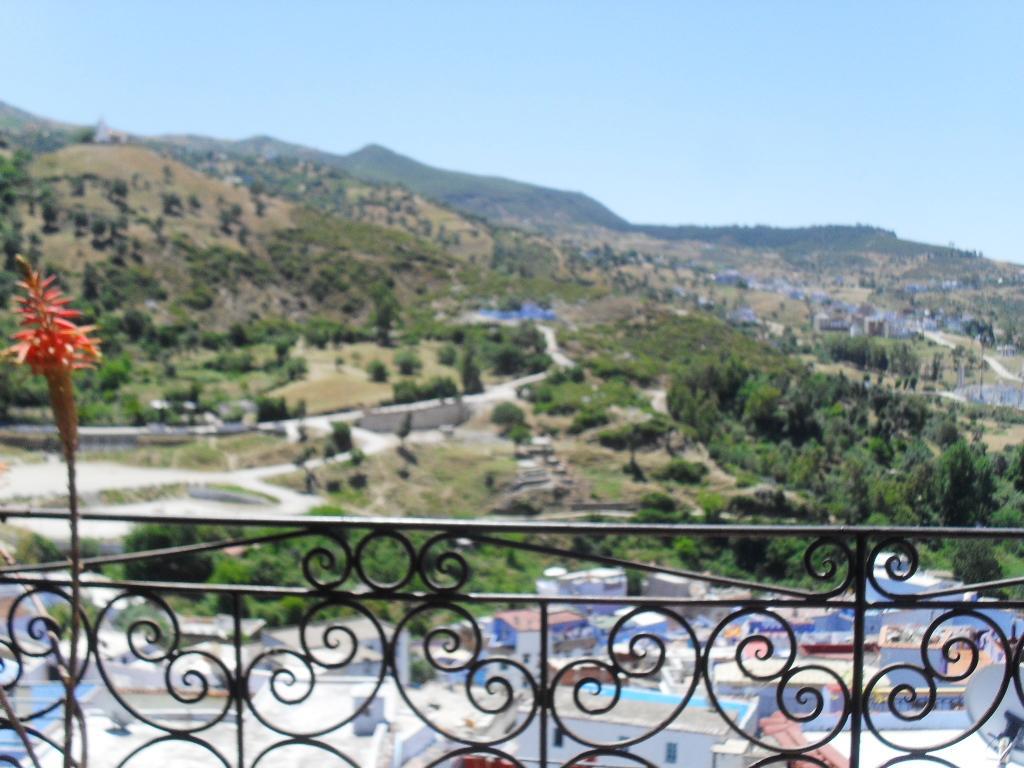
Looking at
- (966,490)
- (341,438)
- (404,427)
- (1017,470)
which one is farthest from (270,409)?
(1017,470)

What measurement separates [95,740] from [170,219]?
5355 centimetres

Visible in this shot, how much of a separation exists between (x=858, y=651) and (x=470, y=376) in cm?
3678

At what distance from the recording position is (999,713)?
1.62m

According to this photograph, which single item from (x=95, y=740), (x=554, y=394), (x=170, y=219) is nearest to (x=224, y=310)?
(x=170, y=219)

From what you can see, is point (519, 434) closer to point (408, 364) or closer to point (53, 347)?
point (408, 364)

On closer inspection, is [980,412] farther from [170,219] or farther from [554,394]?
[170,219]

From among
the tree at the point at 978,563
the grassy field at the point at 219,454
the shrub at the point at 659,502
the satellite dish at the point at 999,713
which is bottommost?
the grassy field at the point at 219,454

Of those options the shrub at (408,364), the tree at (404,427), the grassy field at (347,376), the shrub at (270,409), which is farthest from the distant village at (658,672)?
the shrub at (408,364)

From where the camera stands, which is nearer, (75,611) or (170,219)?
(75,611)

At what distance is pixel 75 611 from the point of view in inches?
49.7

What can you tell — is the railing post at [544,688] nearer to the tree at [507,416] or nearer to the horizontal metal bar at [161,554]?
the horizontal metal bar at [161,554]

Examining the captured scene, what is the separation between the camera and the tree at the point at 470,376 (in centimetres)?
3794

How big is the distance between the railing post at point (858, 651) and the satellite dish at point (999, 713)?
26 cm

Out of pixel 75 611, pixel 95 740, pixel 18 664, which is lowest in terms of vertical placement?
pixel 95 740
